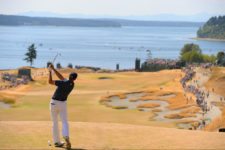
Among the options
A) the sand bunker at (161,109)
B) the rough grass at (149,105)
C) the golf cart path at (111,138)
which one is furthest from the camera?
the rough grass at (149,105)

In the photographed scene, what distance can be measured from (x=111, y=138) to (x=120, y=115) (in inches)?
932

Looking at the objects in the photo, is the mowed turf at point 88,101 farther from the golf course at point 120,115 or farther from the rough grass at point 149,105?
the rough grass at point 149,105

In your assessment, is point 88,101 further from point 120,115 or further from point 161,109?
point 120,115

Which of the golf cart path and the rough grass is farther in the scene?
the rough grass

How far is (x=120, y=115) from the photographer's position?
39.8m

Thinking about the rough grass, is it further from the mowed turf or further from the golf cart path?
the golf cart path

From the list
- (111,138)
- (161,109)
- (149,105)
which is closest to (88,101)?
(149,105)

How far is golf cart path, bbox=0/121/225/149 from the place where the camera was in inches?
581

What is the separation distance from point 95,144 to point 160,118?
24.9 m

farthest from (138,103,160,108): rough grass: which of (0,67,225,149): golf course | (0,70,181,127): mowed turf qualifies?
(0,70,181,127): mowed turf

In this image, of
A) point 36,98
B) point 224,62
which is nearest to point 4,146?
point 36,98

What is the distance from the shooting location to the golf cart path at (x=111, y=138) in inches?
581

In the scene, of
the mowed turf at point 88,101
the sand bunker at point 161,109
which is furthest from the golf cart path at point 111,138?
the mowed turf at point 88,101

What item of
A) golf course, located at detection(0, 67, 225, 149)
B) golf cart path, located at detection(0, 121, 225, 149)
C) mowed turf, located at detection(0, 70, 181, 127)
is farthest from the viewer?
mowed turf, located at detection(0, 70, 181, 127)
